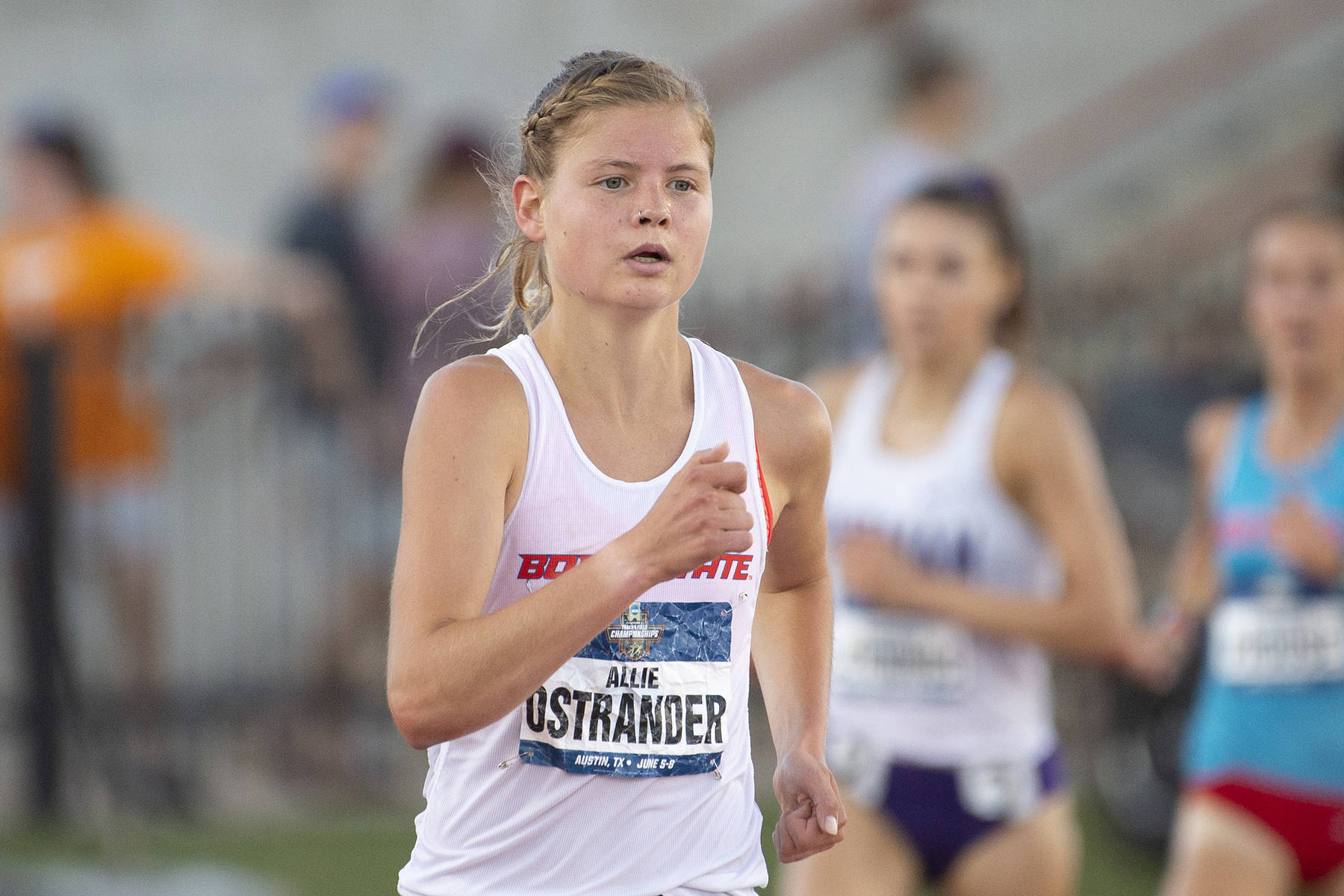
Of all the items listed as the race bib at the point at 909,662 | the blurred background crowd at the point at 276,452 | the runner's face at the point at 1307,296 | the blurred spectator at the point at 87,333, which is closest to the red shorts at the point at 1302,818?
the race bib at the point at 909,662

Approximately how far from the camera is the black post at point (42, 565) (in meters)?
7.27

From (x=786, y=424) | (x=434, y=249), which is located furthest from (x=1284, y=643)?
(x=434, y=249)

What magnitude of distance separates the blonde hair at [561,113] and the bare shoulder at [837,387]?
189 centimetres

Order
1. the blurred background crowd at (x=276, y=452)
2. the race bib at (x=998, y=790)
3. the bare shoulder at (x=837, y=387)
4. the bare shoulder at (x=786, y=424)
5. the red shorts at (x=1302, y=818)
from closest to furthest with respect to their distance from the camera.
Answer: the bare shoulder at (x=786, y=424), the race bib at (x=998, y=790), the red shorts at (x=1302, y=818), the bare shoulder at (x=837, y=387), the blurred background crowd at (x=276, y=452)

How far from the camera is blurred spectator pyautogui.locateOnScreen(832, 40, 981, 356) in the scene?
7.71 metres

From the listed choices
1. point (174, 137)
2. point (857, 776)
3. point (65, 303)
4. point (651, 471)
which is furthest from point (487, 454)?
point (174, 137)

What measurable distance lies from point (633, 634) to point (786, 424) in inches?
14.5

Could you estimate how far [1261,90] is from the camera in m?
11.3

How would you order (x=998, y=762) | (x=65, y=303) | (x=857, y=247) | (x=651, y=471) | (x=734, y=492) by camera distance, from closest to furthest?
(x=734, y=492) < (x=651, y=471) < (x=998, y=762) < (x=65, y=303) < (x=857, y=247)

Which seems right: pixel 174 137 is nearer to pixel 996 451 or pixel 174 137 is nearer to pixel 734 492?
pixel 996 451

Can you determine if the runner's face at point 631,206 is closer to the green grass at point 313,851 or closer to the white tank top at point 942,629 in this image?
the white tank top at point 942,629

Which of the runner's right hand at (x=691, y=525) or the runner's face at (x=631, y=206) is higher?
the runner's face at (x=631, y=206)

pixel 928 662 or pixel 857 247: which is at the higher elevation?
pixel 857 247

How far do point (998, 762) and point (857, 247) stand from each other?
434 cm
